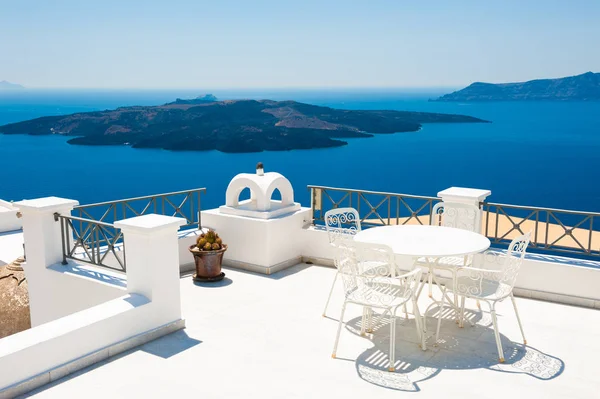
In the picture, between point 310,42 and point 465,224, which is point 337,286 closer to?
point 465,224

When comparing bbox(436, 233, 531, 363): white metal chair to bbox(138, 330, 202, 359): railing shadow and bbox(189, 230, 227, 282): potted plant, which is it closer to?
bbox(138, 330, 202, 359): railing shadow

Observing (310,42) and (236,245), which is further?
(310,42)

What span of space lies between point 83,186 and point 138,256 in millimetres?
58332

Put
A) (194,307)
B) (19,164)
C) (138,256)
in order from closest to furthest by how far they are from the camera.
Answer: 1. (138,256)
2. (194,307)
3. (19,164)

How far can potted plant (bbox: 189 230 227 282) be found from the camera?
6504 millimetres

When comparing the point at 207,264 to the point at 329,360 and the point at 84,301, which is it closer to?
the point at 84,301

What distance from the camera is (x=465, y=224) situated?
6395 mm

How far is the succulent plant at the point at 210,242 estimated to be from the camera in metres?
6.56

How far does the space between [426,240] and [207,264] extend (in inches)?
110

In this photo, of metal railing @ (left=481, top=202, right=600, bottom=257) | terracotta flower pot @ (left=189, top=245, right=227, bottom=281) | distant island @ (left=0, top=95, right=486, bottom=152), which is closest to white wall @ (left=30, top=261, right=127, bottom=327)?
terracotta flower pot @ (left=189, top=245, right=227, bottom=281)

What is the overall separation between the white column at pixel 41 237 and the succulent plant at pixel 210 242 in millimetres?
1553

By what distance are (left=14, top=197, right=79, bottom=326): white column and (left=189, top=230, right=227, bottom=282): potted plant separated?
154 cm

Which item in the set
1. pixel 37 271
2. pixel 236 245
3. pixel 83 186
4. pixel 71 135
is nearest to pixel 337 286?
pixel 236 245

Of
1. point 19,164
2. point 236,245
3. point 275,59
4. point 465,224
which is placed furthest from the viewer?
point 275,59
